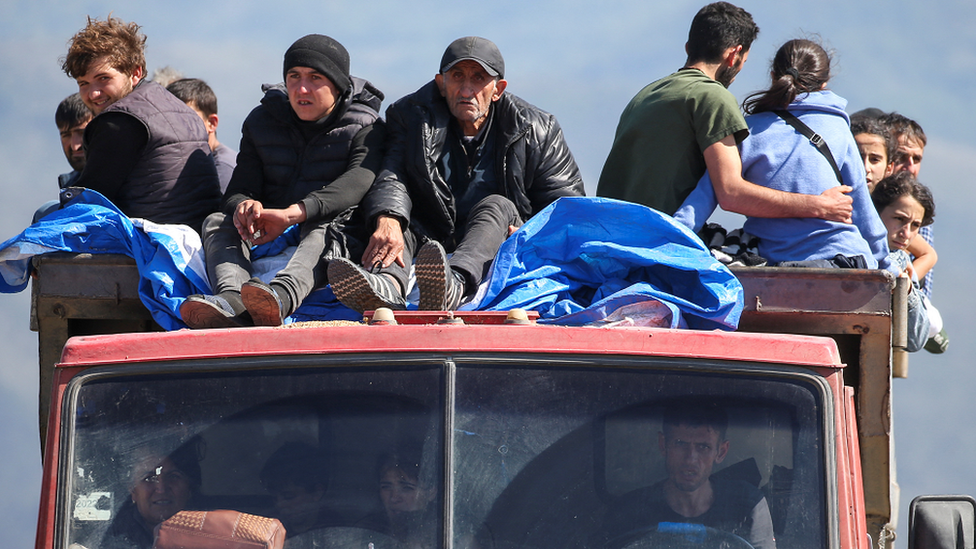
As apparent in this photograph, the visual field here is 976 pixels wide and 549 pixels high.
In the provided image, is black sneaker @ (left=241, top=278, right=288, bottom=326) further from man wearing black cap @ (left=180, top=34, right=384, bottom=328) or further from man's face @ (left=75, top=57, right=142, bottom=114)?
man's face @ (left=75, top=57, right=142, bottom=114)

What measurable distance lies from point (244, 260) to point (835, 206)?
245cm

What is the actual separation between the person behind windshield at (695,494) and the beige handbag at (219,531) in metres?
0.84

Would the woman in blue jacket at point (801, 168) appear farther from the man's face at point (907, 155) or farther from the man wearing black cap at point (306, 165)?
the man's face at point (907, 155)

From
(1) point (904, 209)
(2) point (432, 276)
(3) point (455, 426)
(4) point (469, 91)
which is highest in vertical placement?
(4) point (469, 91)

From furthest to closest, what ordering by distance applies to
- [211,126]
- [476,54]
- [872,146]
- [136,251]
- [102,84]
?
[211,126] → [872,146] → [102,84] → [476,54] → [136,251]

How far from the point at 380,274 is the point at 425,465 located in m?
1.73

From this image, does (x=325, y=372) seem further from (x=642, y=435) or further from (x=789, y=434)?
(x=789, y=434)

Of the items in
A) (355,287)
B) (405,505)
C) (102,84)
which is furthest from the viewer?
(102,84)

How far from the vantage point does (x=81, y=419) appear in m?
2.84

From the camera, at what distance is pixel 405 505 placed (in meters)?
2.61

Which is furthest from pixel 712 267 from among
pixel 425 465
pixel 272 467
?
pixel 272 467

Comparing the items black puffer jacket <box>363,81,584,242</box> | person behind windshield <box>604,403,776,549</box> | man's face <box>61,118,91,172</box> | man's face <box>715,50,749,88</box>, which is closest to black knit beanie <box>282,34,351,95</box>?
black puffer jacket <box>363,81,584,242</box>

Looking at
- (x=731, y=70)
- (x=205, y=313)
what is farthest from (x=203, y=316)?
(x=731, y=70)

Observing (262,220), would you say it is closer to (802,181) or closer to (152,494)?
(152,494)
